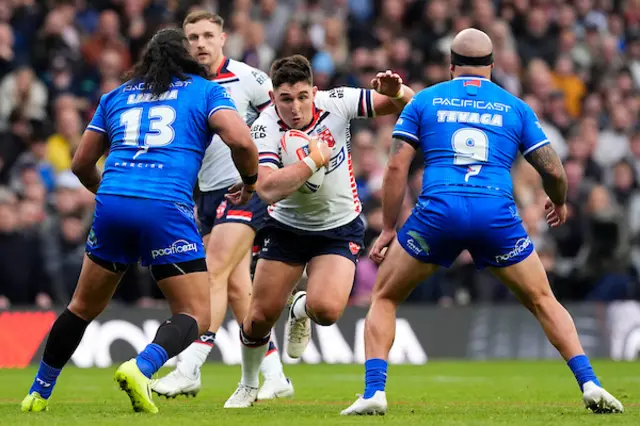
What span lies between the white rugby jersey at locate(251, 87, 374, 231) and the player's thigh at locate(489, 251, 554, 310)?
1.71 m

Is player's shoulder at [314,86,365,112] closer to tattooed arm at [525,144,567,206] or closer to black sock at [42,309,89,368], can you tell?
tattooed arm at [525,144,567,206]

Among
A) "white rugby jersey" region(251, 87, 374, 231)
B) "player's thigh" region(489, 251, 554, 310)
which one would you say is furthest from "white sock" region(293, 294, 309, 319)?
"player's thigh" region(489, 251, 554, 310)

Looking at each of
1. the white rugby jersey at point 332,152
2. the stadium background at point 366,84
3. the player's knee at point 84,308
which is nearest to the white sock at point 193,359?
the white rugby jersey at point 332,152

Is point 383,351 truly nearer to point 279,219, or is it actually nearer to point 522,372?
point 279,219

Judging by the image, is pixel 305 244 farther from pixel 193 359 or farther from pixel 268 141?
pixel 193 359

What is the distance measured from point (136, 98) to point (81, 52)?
33.2 feet

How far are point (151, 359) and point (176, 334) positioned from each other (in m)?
0.25

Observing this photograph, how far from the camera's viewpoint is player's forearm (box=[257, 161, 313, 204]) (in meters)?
8.52

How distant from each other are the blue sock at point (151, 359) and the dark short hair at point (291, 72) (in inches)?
88.1

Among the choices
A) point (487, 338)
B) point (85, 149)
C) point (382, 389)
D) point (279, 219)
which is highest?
point (85, 149)

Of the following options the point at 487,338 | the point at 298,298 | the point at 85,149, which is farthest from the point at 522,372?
the point at 85,149

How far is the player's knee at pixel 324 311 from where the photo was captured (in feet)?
29.8

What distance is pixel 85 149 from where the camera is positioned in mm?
8219

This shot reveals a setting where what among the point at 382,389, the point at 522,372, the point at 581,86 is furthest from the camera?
the point at 581,86
